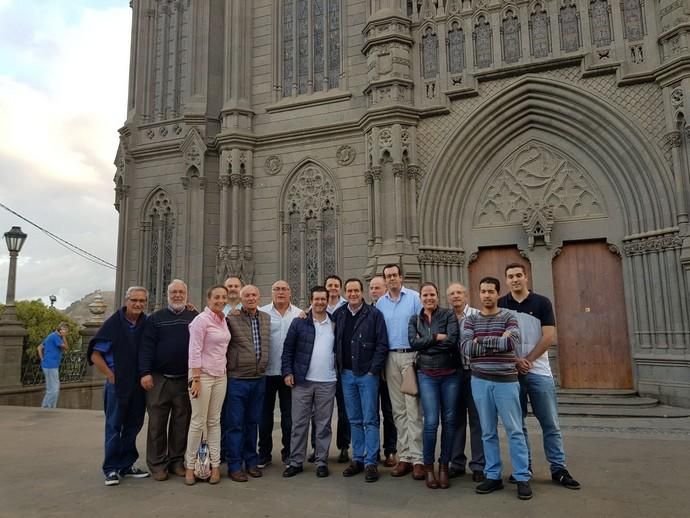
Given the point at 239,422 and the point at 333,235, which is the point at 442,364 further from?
the point at 333,235

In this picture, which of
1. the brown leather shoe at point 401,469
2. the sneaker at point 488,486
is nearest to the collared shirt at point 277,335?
the brown leather shoe at point 401,469

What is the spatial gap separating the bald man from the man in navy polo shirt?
0.46 metres

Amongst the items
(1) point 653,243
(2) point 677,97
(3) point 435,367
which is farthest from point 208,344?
(2) point 677,97

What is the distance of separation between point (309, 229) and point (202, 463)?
8311 millimetres

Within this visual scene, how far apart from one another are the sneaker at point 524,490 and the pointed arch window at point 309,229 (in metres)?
8.26

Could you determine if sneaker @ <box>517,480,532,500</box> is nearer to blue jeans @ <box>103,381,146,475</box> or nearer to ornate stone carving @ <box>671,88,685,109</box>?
blue jeans @ <box>103,381,146,475</box>

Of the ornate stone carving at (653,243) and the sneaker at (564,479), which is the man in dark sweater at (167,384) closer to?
the sneaker at (564,479)

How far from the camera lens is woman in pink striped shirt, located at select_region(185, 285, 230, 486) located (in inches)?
194

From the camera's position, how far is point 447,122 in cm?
1175

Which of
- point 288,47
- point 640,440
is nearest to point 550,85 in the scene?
point 288,47

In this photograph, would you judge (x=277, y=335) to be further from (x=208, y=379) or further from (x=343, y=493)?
(x=343, y=493)

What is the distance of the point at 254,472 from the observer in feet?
16.8

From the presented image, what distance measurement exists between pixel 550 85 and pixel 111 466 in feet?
35.2

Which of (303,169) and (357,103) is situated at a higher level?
(357,103)
